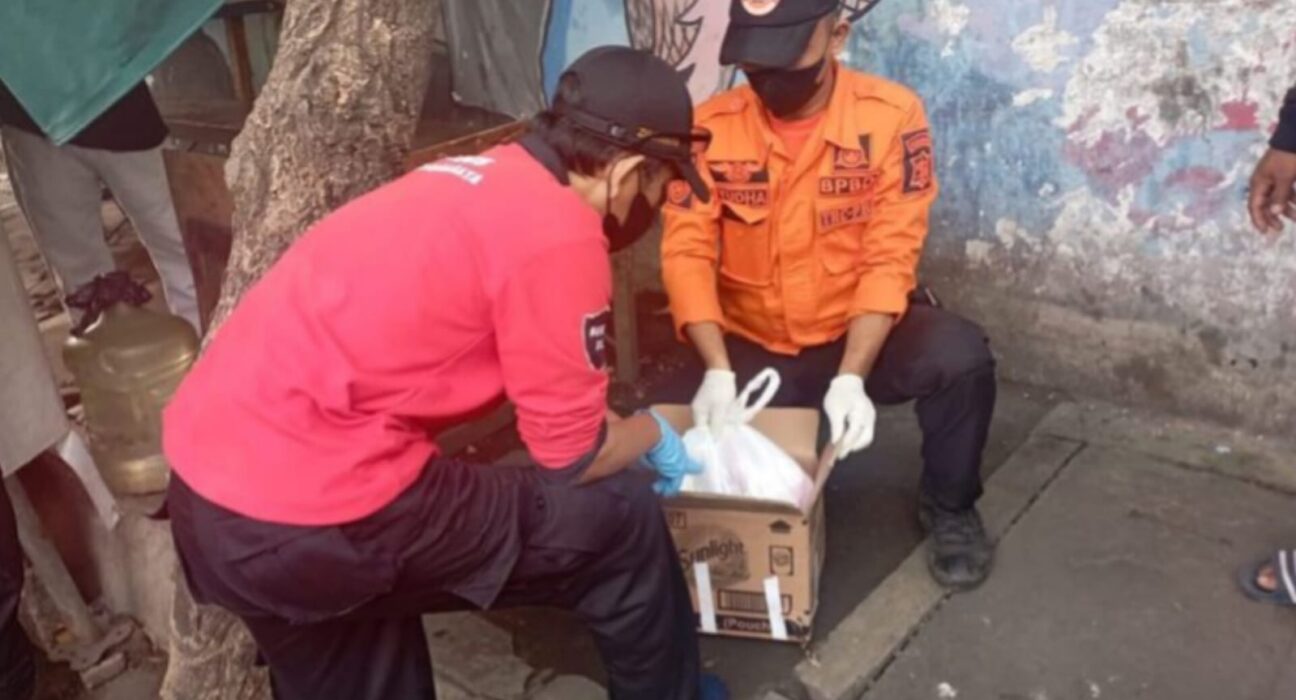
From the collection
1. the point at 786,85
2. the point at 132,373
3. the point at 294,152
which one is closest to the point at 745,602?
the point at 786,85

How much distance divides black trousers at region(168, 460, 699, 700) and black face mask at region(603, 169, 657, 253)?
1.66 ft

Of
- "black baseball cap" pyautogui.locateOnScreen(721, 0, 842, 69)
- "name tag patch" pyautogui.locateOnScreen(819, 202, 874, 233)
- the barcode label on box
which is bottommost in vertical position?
Result: the barcode label on box

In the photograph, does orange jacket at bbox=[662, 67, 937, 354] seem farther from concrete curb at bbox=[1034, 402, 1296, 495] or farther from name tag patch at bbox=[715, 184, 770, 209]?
concrete curb at bbox=[1034, 402, 1296, 495]

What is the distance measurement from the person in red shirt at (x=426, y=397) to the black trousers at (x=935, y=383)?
3.12 ft

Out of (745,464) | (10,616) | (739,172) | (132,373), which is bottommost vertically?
(10,616)

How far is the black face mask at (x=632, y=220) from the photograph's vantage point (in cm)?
229

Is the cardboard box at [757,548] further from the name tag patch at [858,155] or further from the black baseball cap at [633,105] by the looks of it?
the black baseball cap at [633,105]

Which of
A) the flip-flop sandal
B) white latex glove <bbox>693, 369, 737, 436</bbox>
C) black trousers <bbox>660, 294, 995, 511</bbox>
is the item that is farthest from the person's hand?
white latex glove <bbox>693, 369, 737, 436</bbox>

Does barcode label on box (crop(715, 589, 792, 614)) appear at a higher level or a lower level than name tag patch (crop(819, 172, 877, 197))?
lower

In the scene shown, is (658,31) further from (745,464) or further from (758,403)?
(745,464)

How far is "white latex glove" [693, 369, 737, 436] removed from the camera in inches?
112

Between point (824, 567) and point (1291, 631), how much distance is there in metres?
1.17

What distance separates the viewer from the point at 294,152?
109 inches

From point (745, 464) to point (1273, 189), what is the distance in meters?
1.46
